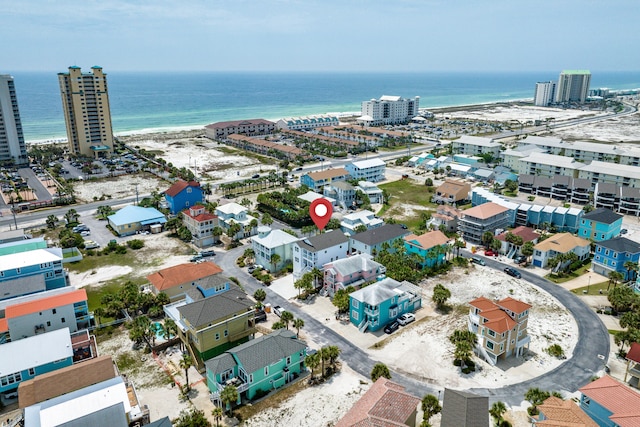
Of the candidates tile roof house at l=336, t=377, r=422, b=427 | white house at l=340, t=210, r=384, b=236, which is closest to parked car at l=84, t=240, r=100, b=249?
white house at l=340, t=210, r=384, b=236

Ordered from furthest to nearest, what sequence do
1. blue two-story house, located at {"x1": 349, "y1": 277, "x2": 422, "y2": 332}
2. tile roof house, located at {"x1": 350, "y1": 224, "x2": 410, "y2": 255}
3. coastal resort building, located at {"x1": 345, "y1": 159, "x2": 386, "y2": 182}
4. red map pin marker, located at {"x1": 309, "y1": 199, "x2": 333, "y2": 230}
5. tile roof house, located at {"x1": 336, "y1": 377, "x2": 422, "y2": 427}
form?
coastal resort building, located at {"x1": 345, "y1": 159, "x2": 386, "y2": 182} → red map pin marker, located at {"x1": 309, "y1": 199, "x2": 333, "y2": 230} → tile roof house, located at {"x1": 350, "y1": 224, "x2": 410, "y2": 255} → blue two-story house, located at {"x1": 349, "y1": 277, "x2": 422, "y2": 332} → tile roof house, located at {"x1": 336, "y1": 377, "x2": 422, "y2": 427}

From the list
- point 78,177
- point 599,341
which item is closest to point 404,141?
point 78,177

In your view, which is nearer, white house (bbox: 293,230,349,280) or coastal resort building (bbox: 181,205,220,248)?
white house (bbox: 293,230,349,280)

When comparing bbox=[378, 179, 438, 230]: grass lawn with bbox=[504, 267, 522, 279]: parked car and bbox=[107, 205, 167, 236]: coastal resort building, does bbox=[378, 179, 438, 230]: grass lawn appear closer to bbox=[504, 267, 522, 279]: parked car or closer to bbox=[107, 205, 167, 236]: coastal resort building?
bbox=[504, 267, 522, 279]: parked car

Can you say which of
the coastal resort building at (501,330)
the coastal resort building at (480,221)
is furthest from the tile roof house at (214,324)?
the coastal resort building at (480,221)

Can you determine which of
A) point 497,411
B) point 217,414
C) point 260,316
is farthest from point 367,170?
point 217,414

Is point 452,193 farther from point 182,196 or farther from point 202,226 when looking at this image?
point 182,196

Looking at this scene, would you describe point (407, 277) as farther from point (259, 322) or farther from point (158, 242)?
point (158, 242)
